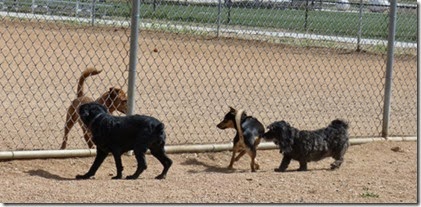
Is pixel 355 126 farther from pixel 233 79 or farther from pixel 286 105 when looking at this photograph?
pixel 233 79

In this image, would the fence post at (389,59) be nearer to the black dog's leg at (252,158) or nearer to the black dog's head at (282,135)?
the black dog's head at (282,135)

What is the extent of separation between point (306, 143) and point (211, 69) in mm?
6410

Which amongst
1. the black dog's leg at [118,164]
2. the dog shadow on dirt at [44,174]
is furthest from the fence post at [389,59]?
the dog shadow on dirt at [44,174]

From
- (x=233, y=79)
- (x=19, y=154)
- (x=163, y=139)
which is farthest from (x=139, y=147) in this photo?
(x=233, y=79)

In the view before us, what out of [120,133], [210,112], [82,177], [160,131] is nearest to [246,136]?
[160,131]

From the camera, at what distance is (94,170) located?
22.5 ft

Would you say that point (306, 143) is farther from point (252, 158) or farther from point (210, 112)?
point (210, 112)

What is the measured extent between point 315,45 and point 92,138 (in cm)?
1130

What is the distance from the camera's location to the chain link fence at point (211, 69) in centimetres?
948

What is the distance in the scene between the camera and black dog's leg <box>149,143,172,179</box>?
693cm

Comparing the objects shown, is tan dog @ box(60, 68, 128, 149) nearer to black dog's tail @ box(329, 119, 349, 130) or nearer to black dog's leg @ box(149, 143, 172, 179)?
black dog's leg @ box(149, 143, 172, 179)

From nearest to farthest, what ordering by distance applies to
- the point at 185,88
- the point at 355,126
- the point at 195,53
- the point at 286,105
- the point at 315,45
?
the point at 355,126 → the point at 286,105 → the point at 185,88 → the point at 195,53 → the point at 315,45

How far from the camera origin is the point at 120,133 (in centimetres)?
683

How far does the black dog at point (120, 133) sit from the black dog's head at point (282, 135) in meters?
1.09
